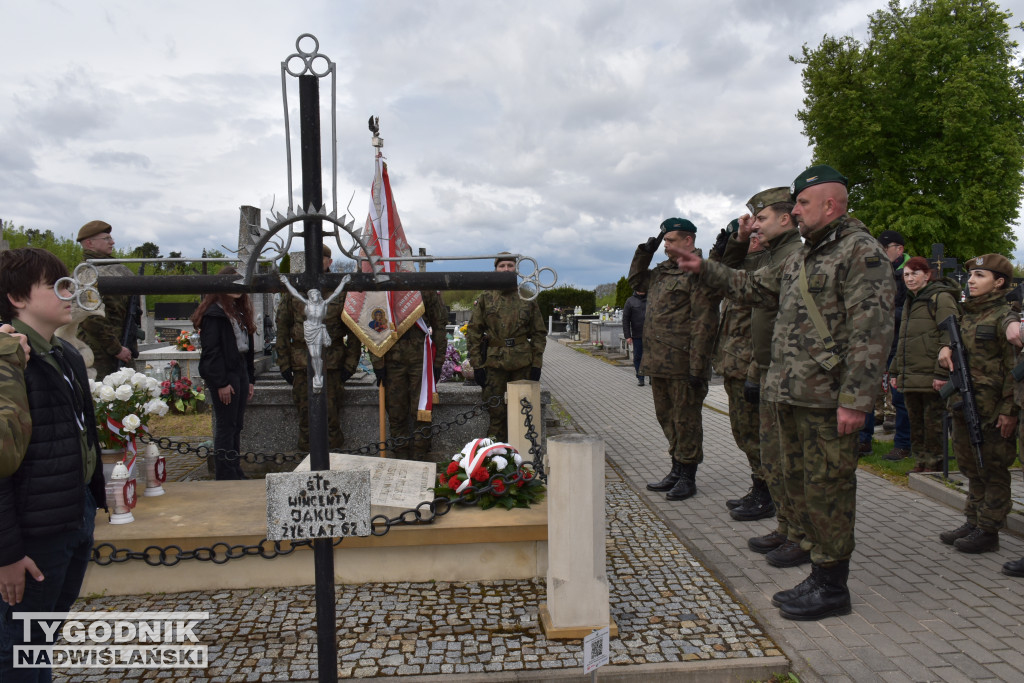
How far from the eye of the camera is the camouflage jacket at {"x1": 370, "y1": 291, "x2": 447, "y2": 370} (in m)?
6.92

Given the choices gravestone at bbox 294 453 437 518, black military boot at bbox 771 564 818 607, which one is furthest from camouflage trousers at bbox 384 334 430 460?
black military boot at bbox 771 564 818 607

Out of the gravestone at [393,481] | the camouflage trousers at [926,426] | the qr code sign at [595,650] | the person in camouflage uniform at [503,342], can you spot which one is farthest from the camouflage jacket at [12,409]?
the camouflage trousers at [926,426]

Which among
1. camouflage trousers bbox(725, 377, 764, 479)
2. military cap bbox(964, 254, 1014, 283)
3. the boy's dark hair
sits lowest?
camouflage trousers bbox(725, 377, 764, 479)

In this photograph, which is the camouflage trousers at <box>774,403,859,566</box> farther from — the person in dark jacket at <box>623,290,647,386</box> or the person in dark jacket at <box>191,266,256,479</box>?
the person in dark jacket at <box>623,290,647,386</box>

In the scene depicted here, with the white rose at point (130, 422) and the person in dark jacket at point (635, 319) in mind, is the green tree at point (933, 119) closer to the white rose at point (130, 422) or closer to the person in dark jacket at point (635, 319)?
the person in dark jacket at point (635, 319)

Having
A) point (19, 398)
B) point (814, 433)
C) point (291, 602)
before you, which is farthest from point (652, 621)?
point (19, 398)

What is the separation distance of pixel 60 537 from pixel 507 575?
249 cm

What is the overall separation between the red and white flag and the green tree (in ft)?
72.7

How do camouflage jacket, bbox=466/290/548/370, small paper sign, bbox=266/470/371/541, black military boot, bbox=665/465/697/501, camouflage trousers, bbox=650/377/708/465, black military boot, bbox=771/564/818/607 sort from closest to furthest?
1. small paper sign, bbox=266/470/371/541
2. black military boot, bbox=771/564/818/607
3. camouflage trousers, bbox=650/377/708/465
4. black military boot, bbox=665/465/697/501
5. camouflage jacket, bbox=466/290/548/370

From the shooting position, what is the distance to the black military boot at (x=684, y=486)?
19.7 ft

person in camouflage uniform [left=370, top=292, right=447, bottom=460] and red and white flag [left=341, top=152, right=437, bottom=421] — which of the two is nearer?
red and white flag [left=341, top=152, right=437, bottom=421]

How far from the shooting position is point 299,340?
6676 millimetres

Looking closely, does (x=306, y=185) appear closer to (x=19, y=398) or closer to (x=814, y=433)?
(x=19, y=398)

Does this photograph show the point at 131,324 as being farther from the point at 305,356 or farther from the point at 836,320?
the point at 836,320
